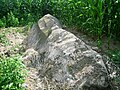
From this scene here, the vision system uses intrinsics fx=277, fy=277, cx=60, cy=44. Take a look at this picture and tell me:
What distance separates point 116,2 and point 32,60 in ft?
5.58

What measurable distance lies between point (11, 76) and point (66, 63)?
771mm

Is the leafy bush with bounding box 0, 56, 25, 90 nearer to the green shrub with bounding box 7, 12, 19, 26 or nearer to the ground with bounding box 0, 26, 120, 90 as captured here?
the ground with bounding box 0, 26, 120, 90

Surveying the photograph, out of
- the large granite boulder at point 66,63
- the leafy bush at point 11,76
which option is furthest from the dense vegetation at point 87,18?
the large granite boulder at point 66,63

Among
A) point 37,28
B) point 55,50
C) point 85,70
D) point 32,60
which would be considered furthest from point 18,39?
point 85,70

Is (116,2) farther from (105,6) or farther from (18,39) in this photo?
(18,39)

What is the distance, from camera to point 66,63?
3.76m

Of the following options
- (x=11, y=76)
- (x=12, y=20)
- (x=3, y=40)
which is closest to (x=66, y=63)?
(x=11, y=76)

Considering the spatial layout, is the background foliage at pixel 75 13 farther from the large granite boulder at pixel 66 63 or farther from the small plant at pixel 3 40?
the small plant at pixel 3 40

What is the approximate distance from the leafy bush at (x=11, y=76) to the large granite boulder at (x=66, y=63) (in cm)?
39

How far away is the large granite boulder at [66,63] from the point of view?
3.45 m

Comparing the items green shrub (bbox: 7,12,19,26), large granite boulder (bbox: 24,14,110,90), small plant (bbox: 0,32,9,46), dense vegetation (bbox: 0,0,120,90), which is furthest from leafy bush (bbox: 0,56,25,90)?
green shrub (bbox: 7,12,19,26)

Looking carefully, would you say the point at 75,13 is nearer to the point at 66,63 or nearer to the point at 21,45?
the point at 21,45

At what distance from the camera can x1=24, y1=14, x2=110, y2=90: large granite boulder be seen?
11.3 feet

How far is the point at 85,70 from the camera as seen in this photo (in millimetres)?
3561
